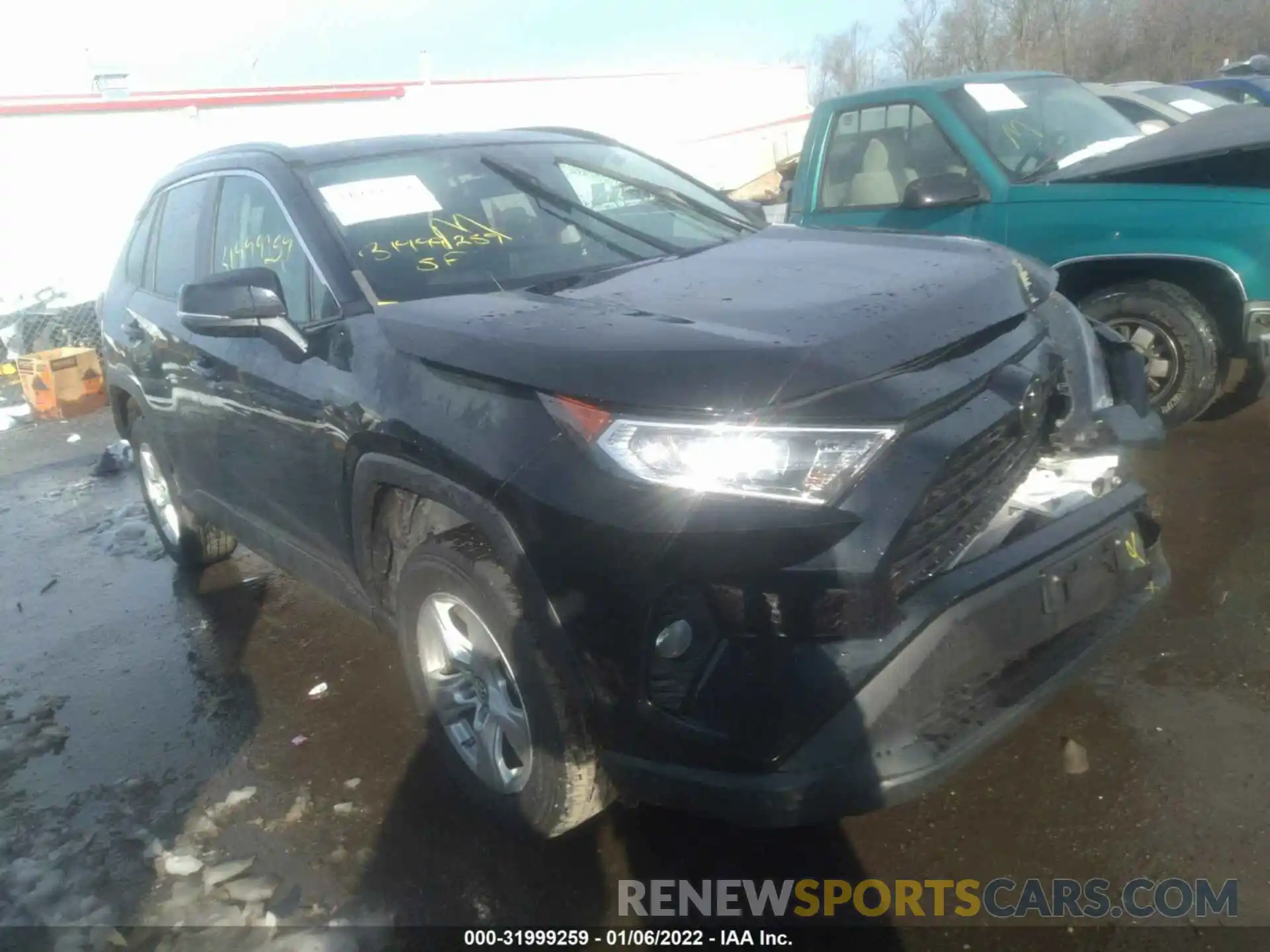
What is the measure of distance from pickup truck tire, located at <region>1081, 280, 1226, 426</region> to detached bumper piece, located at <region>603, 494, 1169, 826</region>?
9.12ft

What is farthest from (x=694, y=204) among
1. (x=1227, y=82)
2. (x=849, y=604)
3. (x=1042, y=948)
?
(x=1227, y=82)

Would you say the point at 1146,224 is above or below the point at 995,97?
below

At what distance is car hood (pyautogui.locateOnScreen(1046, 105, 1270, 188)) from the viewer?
452 centimetres

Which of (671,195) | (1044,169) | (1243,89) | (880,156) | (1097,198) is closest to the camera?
(671,195)

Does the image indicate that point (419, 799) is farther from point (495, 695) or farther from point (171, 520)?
point (171, 520)

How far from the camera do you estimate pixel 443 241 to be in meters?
3.24

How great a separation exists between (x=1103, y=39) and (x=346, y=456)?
152 feet

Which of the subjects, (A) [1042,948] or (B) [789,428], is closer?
(B) [789,428]

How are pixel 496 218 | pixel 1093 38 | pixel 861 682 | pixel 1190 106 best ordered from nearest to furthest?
pixel 861 682 < pixel 496 218 < pixel 1190 106 < pixel 1093 38

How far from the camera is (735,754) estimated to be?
2.11 meters

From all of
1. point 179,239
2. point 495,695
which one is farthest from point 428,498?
point 179,239

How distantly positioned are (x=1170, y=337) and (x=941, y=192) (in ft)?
4.26

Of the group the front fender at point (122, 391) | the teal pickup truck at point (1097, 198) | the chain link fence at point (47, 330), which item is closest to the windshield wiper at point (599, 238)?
the teal pickup truck at point (1097, 198)

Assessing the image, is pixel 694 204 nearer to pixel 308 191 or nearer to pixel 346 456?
pixel 308 191
